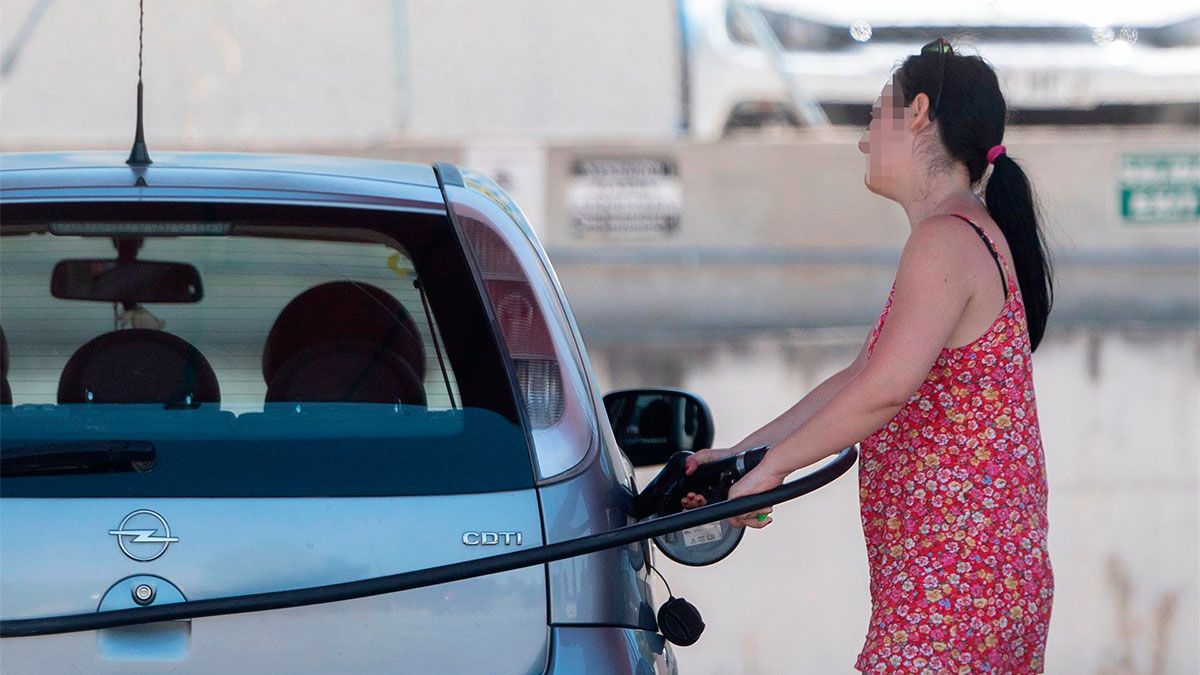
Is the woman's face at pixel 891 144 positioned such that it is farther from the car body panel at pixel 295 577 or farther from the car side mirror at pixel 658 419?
the car body panel at pixel 295 577

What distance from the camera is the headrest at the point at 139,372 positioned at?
8.53 feet

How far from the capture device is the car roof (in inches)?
106

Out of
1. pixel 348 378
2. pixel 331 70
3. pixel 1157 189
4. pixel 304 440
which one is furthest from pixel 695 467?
pixel 331 70

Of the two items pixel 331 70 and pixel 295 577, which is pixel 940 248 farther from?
pixel 331 70

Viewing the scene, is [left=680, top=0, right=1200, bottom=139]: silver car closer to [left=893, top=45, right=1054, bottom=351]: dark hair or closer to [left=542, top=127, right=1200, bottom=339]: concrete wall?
[left=542, top=127, right=1200, bottom=339]: concrete wall

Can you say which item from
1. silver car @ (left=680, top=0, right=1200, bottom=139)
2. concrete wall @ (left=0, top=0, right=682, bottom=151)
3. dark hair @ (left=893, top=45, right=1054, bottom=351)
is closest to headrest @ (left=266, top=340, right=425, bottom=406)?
dark hair @ (left=893, top=45, right=1054, bottom=351)

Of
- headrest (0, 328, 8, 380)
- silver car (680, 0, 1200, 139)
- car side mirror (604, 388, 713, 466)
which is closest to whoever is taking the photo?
headrest (0, 328, 8, 380)

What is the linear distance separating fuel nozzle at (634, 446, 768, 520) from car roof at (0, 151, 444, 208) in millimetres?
659

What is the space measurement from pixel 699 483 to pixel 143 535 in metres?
1.05

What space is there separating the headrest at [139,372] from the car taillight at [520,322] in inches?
19.4

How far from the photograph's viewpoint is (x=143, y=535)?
232 centimetres

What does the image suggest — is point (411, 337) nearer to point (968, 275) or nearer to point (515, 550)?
point (515, 550)

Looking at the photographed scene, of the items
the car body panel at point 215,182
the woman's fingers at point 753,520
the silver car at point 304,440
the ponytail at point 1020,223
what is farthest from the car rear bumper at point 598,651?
the ponytail at point 1020,223

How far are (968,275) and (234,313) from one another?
4.51ft
